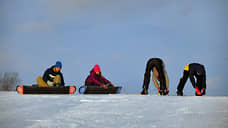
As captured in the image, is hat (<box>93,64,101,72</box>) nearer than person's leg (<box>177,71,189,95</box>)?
No

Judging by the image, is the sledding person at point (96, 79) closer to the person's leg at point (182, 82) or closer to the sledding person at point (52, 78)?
the sledding person at point (52, 78)

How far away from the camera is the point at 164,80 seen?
7.96 meters

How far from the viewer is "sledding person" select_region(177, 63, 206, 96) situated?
770cm

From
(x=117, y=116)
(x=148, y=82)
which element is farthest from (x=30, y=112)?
(x=148, y=82)

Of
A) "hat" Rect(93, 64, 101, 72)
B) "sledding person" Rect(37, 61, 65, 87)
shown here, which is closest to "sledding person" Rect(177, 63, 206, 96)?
"hat" Rect(93, 64, 101, 72)

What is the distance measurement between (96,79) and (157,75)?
230cm

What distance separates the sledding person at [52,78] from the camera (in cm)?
934

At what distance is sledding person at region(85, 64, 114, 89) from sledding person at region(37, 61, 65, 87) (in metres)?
0.96

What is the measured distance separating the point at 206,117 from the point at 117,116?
1.12 m

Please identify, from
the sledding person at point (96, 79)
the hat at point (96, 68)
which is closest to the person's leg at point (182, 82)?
the sledding person at point (96, 79)

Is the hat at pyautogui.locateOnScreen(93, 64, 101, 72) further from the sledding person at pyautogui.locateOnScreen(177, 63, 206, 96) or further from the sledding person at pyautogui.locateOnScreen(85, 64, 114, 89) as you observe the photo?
the sledding person at pyautogui.locateOnScreen(177, 63, 206, 96)

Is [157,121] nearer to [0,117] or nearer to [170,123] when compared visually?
[170,123]

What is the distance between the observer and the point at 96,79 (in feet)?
30.8

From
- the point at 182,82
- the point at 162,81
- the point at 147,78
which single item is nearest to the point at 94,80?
the point at 147,78
